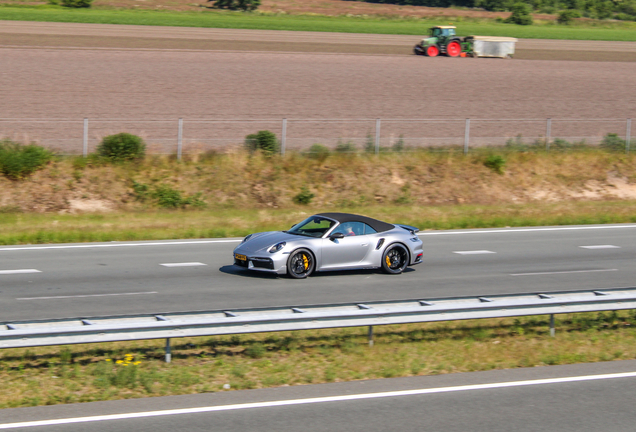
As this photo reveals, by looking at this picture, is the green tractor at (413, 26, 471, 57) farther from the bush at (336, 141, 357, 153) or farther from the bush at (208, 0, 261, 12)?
the bush at (208, 0, 261, 12)

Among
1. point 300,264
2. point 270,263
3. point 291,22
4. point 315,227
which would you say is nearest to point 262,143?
point 315,227

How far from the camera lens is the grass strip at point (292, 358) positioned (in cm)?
804

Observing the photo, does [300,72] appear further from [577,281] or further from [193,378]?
[193,378]

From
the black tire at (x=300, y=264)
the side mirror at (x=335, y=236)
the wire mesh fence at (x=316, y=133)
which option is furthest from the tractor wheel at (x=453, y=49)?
the black tire at (x=300, y=264)

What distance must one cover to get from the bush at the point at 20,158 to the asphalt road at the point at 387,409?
18038 millimetres

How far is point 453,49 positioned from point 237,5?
2388 cm

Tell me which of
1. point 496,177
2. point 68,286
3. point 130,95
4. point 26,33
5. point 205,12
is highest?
point 205,12

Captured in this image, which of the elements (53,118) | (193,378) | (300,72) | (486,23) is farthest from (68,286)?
(486,23)

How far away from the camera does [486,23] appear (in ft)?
237

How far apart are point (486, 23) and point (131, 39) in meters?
38.9

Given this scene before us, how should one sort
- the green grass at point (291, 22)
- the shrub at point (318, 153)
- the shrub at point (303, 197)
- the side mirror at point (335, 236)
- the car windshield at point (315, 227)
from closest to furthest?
the side mirror at point (335, 236) → the car windshield at point (315, 227) → the shrub at point (303, 197) → the shrub at point (318, 153) → the green grass at point (291, 22)

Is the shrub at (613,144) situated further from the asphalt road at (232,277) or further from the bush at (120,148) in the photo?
the bush at (120,148)

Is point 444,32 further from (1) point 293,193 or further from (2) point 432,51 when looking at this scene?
(1) point 293,193

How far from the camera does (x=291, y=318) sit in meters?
9.05
